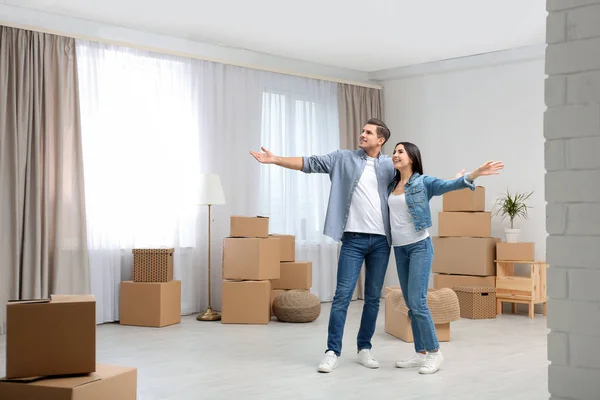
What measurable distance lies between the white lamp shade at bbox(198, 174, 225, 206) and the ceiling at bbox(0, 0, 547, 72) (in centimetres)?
130

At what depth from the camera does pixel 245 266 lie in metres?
6.19

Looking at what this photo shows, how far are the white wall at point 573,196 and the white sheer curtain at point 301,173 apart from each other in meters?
5.26

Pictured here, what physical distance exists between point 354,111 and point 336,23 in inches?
78.6

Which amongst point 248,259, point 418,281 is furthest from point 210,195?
point 418,281

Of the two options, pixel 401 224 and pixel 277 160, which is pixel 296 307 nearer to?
pixel 401 224

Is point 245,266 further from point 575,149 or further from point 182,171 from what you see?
point 575,149

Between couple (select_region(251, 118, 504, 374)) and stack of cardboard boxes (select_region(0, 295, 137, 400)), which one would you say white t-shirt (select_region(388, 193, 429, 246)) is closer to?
couple (select_region(251, 118, 504, 374))

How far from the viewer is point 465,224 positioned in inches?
273

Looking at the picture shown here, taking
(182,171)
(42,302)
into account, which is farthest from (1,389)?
(182,171)

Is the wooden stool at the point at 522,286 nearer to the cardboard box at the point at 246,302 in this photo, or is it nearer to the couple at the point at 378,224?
the cardboard box at the point at 246,302

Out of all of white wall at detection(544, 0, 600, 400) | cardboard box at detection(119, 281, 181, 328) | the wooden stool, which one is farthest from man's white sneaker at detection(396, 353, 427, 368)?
the wooden stool

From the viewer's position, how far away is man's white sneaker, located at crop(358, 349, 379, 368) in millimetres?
4285

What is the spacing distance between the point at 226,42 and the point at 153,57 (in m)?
0.78

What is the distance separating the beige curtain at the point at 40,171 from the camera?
18.2 ft
